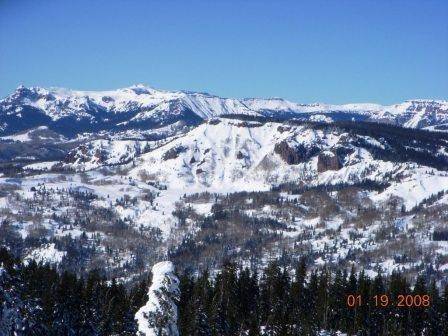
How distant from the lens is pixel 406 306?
362ft

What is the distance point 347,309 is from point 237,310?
68.1 feet

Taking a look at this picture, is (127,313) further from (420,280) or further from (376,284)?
(420,280)

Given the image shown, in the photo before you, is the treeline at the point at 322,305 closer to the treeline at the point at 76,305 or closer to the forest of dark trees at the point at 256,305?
the forest of dark trees at the point at 256,305

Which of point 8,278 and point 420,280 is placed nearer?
point 8,278

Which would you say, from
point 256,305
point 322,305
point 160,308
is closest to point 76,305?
point 256,305

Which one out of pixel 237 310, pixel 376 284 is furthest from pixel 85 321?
pixel 376 284

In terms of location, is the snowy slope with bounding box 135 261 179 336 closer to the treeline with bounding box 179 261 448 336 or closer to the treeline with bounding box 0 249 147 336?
the treeline with bounding box 0 249 147 336
